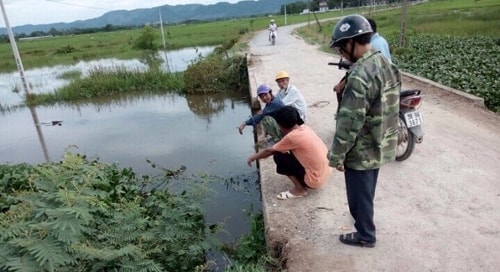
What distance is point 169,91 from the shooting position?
1543 centimetres

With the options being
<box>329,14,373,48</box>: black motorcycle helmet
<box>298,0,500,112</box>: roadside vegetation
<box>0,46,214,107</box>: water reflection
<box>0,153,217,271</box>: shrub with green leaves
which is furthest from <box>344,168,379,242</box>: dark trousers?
<box>0,46,214,107</box>: water reflection

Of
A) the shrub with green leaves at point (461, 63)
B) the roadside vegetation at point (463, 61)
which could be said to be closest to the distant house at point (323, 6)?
the roadside vegetation at point (463, 61)

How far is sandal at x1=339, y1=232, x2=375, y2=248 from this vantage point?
10.1ft

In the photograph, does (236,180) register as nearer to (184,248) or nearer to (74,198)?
(184,248)

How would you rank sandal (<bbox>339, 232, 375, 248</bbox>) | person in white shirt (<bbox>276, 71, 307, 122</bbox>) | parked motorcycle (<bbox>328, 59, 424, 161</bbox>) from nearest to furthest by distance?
sandal (<bbox>339, 232, 375, 248</bbox>)
parked motorcycle (<bbox>328, 59, 424, 161</bbox>)
person in white shirt (<bbox>276, 71, 307, 122</bbox>)

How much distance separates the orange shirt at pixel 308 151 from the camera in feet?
12.3

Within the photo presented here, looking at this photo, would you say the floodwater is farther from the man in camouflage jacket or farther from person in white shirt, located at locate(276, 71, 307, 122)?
the man in camouflage jacket

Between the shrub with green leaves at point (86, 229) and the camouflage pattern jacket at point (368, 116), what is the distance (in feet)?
5.25

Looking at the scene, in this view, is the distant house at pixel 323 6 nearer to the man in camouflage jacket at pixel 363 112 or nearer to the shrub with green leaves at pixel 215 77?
the shrub with green leaves at pixel 215 77

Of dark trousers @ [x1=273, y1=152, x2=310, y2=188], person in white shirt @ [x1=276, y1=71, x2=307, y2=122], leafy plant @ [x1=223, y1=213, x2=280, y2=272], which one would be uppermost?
person in white shirt @ [x1=276, y1=71, x2=307, y2=122]

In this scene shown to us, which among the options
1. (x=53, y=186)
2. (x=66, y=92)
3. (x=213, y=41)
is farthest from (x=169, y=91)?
(x=213, y=41)

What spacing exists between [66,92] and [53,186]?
14.2 meters

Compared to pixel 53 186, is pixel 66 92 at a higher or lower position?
lower

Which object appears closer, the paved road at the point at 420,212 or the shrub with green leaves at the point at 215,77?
the paved road at the point at 420,212
